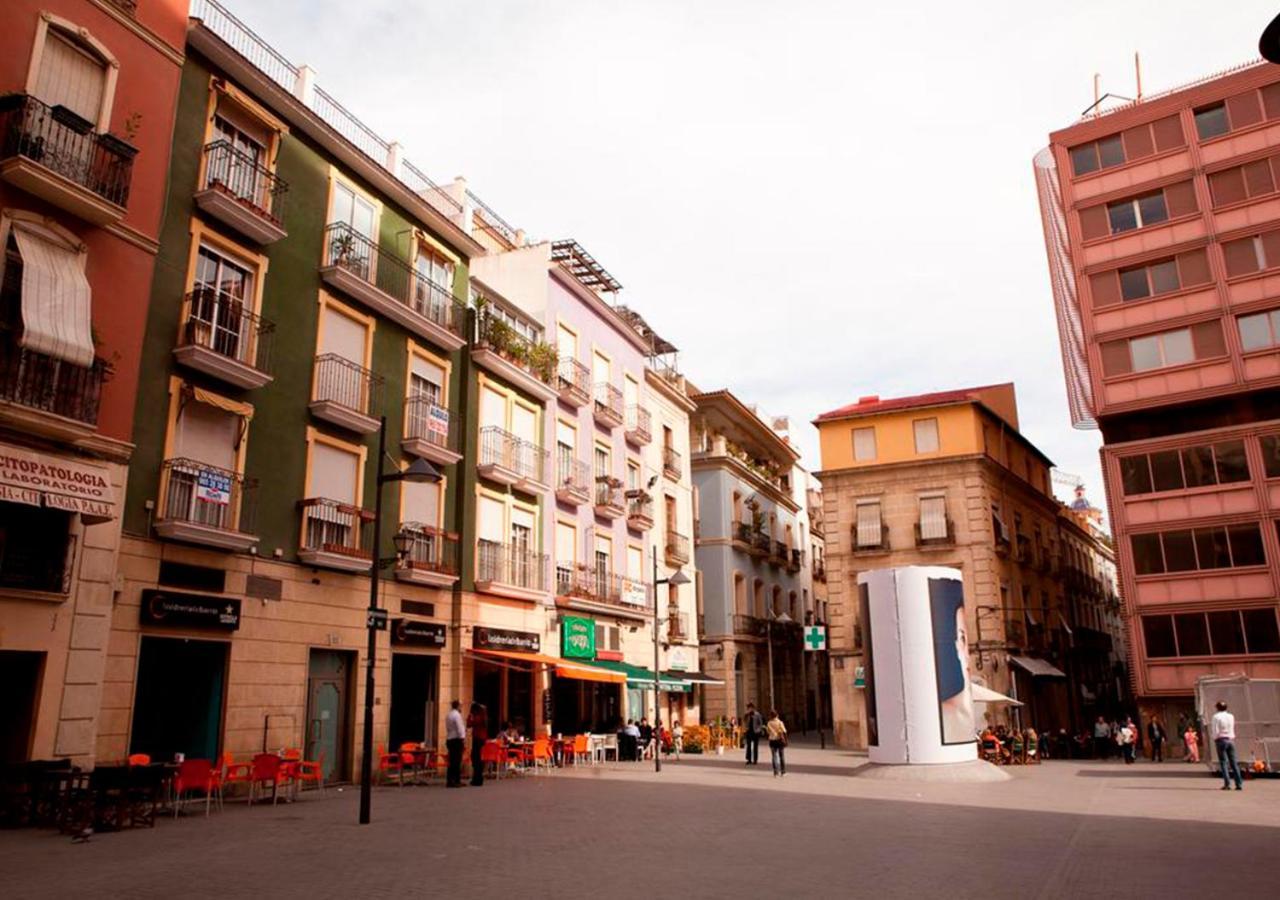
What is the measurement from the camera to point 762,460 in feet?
169

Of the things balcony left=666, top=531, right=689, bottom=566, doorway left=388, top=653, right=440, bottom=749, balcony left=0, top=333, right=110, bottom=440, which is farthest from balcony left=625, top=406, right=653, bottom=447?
balcony left=0, top=333, right=110, bottom=440

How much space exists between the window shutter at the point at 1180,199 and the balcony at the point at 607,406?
2105cm

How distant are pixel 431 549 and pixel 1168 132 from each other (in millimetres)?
30443

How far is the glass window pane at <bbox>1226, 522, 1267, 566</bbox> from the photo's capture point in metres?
30.7

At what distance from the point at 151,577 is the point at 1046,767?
25.0 meters

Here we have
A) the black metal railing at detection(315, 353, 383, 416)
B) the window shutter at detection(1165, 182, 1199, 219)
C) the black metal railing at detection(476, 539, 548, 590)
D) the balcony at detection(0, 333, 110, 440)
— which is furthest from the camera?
the window shutter at detection(1165, 182, 1199, 219)

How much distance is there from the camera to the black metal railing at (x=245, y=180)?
59.9 feet

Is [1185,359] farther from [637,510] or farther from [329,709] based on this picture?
[329,709]

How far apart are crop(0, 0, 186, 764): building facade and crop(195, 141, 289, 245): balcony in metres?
1.59

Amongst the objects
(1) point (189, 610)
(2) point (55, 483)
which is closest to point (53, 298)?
(2) point (55, 483)

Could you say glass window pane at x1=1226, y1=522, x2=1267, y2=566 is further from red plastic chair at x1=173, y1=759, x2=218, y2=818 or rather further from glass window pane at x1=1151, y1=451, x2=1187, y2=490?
red plastic chair at x1=173, y1=759, x2=218, y2=818

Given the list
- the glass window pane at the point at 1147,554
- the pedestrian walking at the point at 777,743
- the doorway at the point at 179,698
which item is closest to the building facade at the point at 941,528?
the glass window pane at the point at 1147,554

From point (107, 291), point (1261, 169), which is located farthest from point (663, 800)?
point (1261, 169)

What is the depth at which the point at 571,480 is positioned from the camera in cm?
3020
